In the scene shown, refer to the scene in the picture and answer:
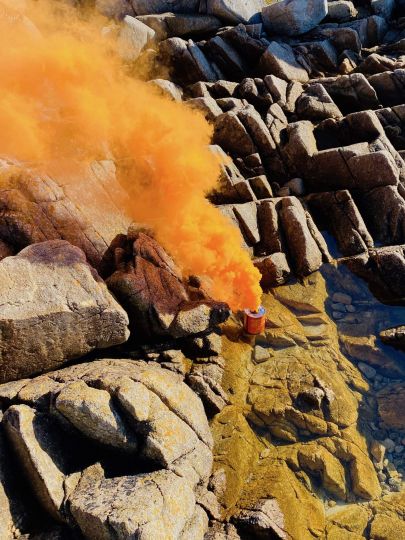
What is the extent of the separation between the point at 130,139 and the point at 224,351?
1147 cm

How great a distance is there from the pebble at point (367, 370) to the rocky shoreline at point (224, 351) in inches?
2.9

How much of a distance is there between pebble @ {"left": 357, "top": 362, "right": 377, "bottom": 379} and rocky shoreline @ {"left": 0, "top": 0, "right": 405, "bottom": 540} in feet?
0.24

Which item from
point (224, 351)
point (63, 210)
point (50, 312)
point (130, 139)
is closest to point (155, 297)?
point (224, 351)

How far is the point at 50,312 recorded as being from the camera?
11.0m

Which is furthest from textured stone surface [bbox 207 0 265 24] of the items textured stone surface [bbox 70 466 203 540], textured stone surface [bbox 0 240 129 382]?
textured stone surface [bbox 70 466 203 540]

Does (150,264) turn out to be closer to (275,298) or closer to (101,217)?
(101,217)

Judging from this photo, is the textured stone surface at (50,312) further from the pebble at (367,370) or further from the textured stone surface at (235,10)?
the textured stone surface at (235,10)

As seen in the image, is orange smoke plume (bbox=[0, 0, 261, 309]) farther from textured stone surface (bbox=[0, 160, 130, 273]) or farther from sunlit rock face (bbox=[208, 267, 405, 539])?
sunlit rock face (bbox=[208, 267, 405, 539])

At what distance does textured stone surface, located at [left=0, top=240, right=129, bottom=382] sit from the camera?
10750 millimetres

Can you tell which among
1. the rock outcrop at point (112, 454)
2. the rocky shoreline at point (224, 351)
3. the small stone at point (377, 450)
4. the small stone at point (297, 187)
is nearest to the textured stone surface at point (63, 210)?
the rocky shoreline at point (224, 351)

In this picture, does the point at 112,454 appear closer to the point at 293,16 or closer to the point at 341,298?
the point at 341,298

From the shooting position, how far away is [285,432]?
12297 millimetres

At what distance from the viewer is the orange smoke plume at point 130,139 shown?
15.9 meters

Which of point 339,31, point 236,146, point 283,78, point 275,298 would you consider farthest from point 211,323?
point 339,31
